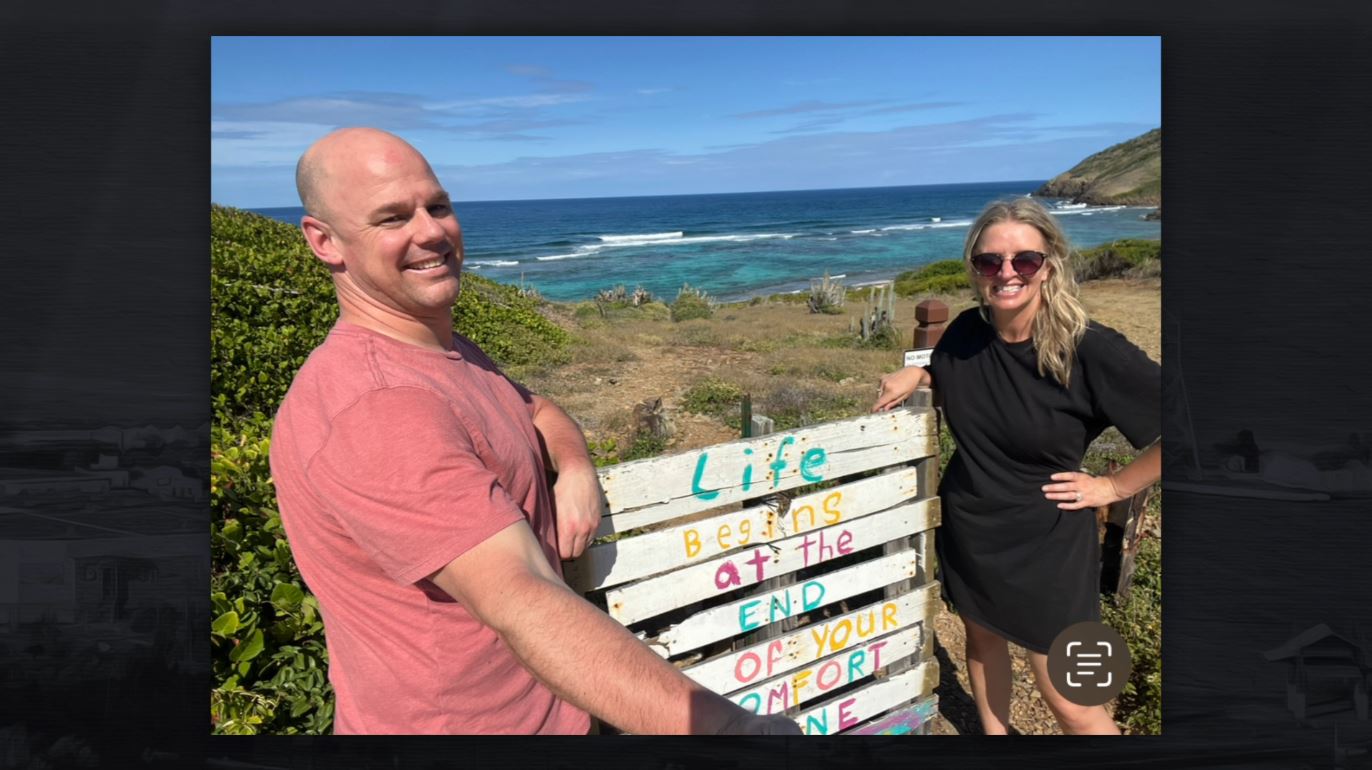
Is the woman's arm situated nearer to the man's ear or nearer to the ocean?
the ocean

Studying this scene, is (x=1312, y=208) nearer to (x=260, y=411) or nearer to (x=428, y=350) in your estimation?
(x=428, y=350)

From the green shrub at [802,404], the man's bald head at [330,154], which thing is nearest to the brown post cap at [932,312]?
the man's bald head at [330,154]

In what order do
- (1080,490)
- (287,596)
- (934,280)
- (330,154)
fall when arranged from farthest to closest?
(934,280) → (1080,490) → (287,596) → (330,154)

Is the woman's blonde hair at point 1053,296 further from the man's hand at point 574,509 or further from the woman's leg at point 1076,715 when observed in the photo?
the man's hand at point 574,509

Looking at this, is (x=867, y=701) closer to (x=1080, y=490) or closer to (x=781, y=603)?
(x=781, y=603)

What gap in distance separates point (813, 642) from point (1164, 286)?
159 centimetres

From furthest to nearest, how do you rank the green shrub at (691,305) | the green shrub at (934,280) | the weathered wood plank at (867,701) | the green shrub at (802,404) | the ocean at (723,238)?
1. the green shrub at (934,280)
2. the green shrub at (691,305)
3. the green shrub at (802,404)
4. the ocean at (723,238)
5. the weathered wood plank at (867,701)

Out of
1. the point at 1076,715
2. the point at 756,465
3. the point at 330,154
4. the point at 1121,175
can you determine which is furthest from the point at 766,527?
the point at 1121,175

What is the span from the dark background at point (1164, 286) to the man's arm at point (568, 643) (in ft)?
3.20

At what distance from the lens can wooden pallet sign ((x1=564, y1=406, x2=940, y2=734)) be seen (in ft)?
8.68

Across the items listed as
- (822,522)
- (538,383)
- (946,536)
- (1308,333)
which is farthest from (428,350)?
(538,383)

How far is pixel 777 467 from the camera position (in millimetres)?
2900

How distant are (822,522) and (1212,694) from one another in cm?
132

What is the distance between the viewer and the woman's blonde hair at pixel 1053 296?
2658 millimetres
